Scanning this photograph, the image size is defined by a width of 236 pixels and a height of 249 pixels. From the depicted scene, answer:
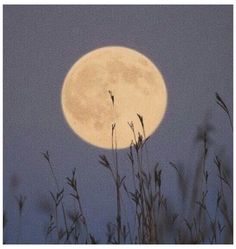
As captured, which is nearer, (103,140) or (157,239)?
(157,239)

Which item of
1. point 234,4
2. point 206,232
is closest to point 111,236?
point 206,232

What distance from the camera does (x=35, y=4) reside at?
341 cm

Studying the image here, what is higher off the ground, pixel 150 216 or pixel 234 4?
pixel 234 4

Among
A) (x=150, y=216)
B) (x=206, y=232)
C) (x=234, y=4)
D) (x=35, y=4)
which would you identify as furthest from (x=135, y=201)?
(x=35, y=4)

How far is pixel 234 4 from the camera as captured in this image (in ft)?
9.73

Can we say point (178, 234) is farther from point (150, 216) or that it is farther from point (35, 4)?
point (35, 4)

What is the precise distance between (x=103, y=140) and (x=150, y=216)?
6.01 feet

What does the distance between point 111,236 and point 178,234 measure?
0.40 m
